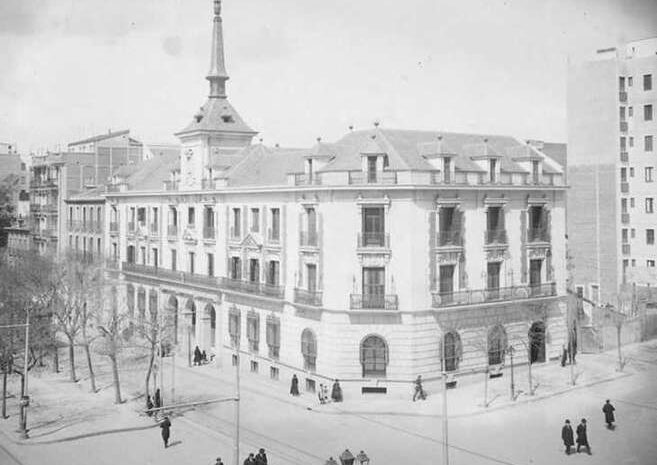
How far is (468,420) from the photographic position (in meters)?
33.7

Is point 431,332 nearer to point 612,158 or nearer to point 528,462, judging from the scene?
point 528,462

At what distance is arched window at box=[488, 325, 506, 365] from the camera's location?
4078cm

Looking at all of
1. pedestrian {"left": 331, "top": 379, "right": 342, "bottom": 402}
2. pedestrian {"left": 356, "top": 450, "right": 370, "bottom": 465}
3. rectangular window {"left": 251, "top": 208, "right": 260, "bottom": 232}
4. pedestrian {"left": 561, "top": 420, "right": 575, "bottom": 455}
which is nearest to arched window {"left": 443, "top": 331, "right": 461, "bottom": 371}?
pedestrian {"left": 331, "top": 379, "right": 342, "bottom": 402}

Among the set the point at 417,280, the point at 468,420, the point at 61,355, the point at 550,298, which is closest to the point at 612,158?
the point at 550,298

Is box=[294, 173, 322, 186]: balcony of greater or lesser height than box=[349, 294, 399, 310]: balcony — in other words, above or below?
above

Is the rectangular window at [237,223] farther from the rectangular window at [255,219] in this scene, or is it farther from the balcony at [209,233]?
the balcony at [209,233]

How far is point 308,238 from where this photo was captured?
4025 cm

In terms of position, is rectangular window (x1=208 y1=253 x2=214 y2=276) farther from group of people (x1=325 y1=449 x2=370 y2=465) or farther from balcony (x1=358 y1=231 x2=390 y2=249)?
group of people (x1=325 y1=449 x2=370 y2=465)

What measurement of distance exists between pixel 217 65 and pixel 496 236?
23.1 metres

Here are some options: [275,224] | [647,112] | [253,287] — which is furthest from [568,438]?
[647,112]

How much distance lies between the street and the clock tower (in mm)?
18093

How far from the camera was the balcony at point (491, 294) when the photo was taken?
38.8m

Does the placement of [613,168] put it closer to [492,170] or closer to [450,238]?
[492,170]

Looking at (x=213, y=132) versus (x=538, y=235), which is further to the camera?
(x=213, y=132)
